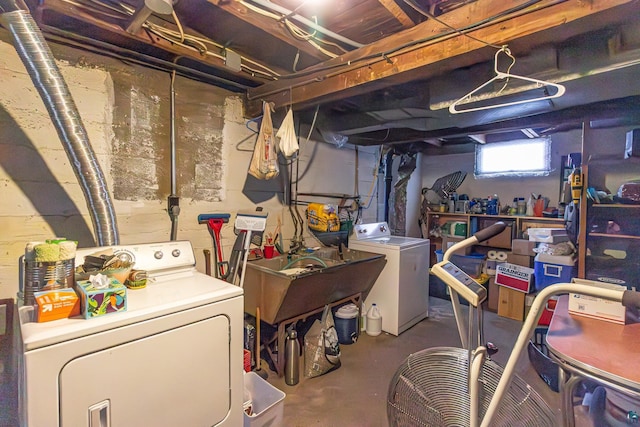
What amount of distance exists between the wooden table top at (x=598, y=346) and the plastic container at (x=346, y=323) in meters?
1.66

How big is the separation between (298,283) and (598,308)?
1.68 metres

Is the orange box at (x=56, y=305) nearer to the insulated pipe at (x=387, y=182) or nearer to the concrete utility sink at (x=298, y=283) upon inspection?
the concrete utility sink at (x=298, y=283)

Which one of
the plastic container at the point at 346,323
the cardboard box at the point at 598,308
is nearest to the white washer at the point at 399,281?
the plastic container at the point at 346,323

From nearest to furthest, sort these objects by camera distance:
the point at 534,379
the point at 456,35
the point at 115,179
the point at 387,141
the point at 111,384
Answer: the point at 111,384
the point at 456,35
the point at 115,179
the point at 534,379
the point at 387,141

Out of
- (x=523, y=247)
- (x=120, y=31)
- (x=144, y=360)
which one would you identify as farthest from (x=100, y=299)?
(x=523, y=247)

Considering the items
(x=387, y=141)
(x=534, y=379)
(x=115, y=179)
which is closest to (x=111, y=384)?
(x=115, y=179)

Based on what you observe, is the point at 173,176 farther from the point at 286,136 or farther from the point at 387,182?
the point at 387,182

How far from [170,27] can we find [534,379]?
11.7ft

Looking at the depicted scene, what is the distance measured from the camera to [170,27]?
1.91 m

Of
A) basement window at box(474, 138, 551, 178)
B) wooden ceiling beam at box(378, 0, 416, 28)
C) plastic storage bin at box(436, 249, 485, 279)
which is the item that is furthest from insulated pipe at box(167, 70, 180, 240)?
basement window at box(474, 138, 551, 178)

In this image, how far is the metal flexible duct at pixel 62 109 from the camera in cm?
131

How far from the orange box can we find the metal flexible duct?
544mm

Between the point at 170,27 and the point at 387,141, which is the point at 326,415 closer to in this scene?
the point at 170,27

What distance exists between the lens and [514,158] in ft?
14.1
